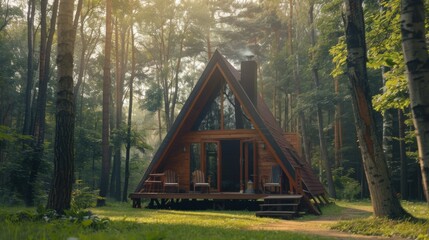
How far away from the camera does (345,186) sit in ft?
93.8

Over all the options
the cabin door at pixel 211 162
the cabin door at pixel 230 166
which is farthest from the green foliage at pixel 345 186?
the cabin door at pixel 211 162

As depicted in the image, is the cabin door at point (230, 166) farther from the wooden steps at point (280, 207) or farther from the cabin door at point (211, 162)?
the wooden steps at point (280, 207)

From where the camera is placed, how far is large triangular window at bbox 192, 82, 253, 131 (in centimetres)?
1867

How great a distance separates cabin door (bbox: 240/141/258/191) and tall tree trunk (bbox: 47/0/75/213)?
9893 millimetres

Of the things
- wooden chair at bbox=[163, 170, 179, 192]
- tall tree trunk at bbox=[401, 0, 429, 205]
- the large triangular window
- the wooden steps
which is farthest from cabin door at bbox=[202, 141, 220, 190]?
tall tree trunk at bbox=[401, 0, 429, 205]

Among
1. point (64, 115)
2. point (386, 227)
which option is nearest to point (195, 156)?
point (64, 115)

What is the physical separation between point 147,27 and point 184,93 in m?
13.7

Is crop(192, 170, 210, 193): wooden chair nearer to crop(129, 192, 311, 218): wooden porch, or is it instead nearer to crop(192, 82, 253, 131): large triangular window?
crop(129, 192, 311, 218): wooden porch

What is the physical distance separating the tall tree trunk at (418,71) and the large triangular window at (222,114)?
12744 millimetres

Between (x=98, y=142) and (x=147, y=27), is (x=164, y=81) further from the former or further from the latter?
(x=98, y=142)

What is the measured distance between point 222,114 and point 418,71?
13.4m

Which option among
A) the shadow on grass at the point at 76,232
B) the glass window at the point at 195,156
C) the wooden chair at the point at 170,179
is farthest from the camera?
the glass window at the point at 195,156

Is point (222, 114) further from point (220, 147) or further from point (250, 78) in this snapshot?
point (250, 78)

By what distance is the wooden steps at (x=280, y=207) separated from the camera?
13.3m
